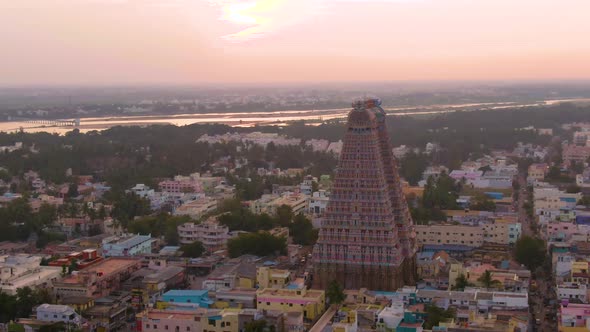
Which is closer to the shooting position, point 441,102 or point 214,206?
point 214,206

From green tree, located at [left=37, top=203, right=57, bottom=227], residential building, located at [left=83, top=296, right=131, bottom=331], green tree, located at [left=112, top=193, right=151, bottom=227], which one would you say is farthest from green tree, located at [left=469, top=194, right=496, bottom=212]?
residential building, located at [left=83, top=296, right=131, bottom=331]

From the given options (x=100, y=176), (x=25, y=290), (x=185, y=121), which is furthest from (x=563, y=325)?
(x=185, y=121)

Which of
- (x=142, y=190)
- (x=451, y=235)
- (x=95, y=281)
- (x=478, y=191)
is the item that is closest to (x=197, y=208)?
(x=142, y=190)

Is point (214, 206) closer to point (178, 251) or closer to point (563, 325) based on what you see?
point (178, 251)

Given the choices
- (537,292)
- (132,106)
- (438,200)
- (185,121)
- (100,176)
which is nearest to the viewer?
(537,292)

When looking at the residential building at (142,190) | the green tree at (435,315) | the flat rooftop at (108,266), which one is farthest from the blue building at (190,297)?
the residential building at (142,190)

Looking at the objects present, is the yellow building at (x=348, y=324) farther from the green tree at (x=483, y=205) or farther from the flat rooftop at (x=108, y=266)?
the green tree at (x=483, y=205)
